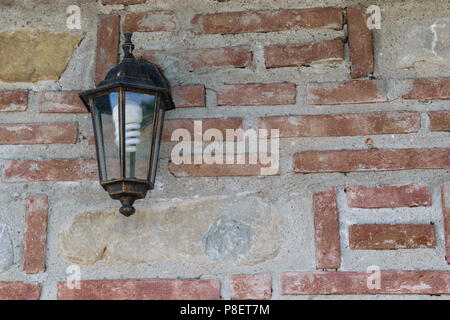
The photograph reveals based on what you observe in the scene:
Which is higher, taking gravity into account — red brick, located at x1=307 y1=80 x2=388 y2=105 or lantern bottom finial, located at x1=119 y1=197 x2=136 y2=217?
red brick, located at x1=307 y1=80 x2=388 y2=105

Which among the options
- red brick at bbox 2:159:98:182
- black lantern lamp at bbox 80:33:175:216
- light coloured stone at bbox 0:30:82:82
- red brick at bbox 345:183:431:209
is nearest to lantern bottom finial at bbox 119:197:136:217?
black lantern lamp at bbox 80:33:175:216

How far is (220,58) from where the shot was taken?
1.97m

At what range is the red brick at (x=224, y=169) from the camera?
1.87 m

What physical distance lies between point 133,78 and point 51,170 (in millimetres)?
439

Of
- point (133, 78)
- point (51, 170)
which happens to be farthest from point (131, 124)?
point (51, 170)

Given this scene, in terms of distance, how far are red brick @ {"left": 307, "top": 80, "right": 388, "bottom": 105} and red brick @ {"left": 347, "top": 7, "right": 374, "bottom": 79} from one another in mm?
38

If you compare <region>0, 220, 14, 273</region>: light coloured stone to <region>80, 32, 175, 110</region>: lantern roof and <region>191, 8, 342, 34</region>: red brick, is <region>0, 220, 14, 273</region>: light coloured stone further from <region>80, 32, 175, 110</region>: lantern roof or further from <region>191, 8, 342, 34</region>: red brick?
<region>191, 8, 342, 34</region>: red brick

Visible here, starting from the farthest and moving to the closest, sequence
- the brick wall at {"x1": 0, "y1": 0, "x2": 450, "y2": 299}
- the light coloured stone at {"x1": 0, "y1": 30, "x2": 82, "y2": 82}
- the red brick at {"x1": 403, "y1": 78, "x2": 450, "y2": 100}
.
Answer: the light coloured stone at {"x1": 0, "y1": 30, "x2": 82, "y2": 82} → the red brick at {"x1": 403, "y1": 78, "x2": 450, "y2": 100} → the brick wall at {"x1": 0, "y1": 0, "x2": 450, "y2": 299}

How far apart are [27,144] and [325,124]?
99cm

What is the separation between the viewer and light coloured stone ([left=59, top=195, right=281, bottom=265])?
1.81 m

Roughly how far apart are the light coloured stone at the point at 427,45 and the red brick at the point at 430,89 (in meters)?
0.06

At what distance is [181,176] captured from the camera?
1.88 metres
